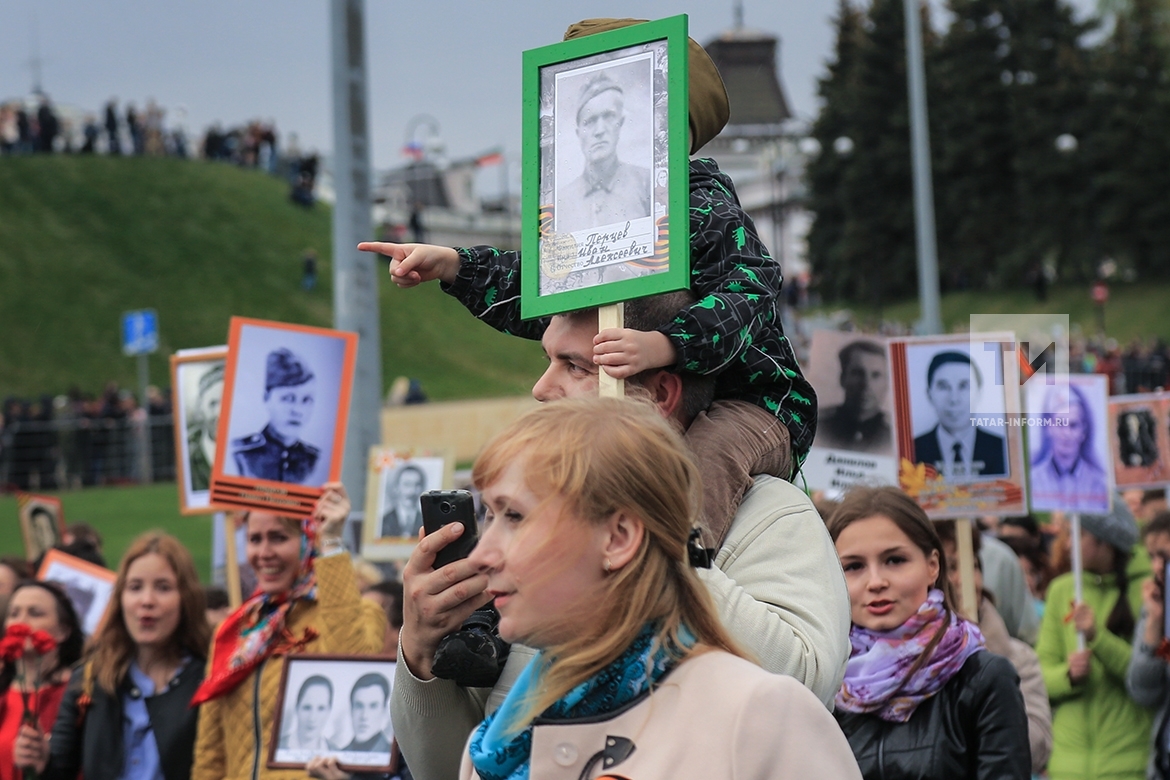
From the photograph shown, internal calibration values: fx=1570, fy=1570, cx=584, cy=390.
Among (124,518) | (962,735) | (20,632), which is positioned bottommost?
(124,518)

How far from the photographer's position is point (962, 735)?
3.92 metres

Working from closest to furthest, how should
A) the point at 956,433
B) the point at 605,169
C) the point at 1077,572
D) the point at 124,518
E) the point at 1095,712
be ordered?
the point at 605,169 < the point at 956,433 < the point at 1095,712 < the point at 1077,572 < the point at 124,518

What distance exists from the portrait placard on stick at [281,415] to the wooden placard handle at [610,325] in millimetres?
3300

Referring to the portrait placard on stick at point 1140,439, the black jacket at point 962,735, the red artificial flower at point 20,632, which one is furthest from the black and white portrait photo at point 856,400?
the red artificial flower at point 20,632

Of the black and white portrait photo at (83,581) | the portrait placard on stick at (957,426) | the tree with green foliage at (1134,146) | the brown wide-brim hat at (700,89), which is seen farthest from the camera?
the tree with green foliage at (1134,146)

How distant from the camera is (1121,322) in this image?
46688 mm

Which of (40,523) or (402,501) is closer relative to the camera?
(402,501)

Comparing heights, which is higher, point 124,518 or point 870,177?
point 870,177

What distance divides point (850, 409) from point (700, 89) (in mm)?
3592

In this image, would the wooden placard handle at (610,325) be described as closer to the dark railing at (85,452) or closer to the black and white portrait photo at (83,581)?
the black and white portrait photo at (83,581)

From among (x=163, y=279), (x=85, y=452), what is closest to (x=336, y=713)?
(x=85, y=452)

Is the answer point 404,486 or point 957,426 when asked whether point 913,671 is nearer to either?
point 957,426

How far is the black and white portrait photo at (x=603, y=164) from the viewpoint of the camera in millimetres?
2695

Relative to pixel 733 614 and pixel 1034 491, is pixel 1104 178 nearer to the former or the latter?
pixel 1034 491
